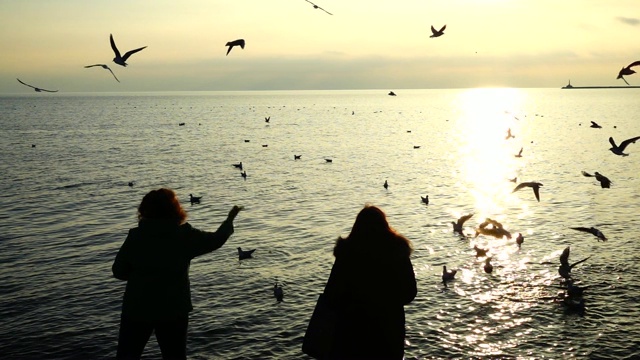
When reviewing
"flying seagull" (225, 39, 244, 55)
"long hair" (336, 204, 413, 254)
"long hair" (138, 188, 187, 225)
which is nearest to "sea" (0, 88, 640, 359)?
"flying seagull" (225, 39, 244, 55)

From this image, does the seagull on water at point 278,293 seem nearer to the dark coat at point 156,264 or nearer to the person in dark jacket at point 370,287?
the dark coat at point 156,264

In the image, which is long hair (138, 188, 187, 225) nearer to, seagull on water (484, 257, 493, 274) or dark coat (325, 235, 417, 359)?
dark coat (325, 235, 417, 359)

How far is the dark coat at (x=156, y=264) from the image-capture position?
579 centimetres

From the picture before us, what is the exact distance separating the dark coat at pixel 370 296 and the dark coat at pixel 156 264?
152 cm

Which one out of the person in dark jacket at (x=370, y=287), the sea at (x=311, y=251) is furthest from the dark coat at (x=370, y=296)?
the sea at (x=311, y=251)

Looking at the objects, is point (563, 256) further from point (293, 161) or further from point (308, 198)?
point (293, 161)

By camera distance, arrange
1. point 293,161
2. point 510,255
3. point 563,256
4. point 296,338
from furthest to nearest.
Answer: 1. point 293,161
2. point 510,255
3. point 563,256
4. point 296,338

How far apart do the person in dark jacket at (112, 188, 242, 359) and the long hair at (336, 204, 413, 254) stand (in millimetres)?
1591

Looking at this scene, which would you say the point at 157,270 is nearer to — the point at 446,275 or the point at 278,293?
the point at 278,293

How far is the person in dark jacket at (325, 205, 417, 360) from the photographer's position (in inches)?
204

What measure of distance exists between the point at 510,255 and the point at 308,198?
1536 centimetres

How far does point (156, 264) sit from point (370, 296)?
7.61ft

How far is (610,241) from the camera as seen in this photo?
23688mm

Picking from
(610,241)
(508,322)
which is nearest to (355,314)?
(508,322)
